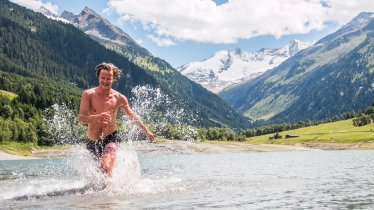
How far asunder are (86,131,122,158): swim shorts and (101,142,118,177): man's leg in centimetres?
20

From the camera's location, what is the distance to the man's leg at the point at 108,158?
2055cm

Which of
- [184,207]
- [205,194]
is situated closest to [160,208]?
[184,207]

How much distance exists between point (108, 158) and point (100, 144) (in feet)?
2.74

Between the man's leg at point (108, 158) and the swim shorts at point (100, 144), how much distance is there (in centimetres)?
20

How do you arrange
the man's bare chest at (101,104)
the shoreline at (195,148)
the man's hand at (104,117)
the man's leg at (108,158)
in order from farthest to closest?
the shoreline at (195,148), the man's bare chest at (101,104), the man's leg at (108,158), the man's hand at (104,117)

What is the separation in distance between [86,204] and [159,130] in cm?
16292

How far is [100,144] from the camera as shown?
21094mm

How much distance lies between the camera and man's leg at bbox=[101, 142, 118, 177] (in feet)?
67.4

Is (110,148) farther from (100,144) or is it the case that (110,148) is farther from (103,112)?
(103,112)

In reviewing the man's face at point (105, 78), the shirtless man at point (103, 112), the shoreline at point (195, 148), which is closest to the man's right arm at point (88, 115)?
the shirtless man at point (103, 112)

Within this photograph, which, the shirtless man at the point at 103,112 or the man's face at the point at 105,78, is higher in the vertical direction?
the man's face at the point at 105,78

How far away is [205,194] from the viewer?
68.7 feet

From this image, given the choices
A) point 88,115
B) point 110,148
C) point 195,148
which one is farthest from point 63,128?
point 88,115

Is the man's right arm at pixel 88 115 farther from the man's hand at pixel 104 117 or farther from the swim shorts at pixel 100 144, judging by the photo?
the swim shorts at pixel 100 144
